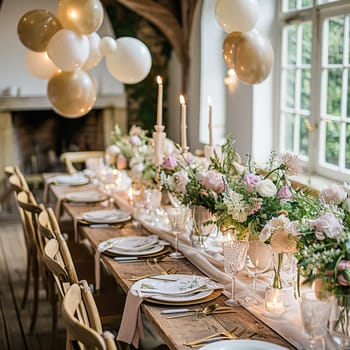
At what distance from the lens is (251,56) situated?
3.74 meters

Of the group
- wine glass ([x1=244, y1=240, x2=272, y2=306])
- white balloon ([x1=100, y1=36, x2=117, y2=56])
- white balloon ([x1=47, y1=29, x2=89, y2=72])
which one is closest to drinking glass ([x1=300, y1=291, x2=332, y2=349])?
wine glass ([x1=244, y1=240, x2=272, y2=306])

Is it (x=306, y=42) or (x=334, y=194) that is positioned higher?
(x=306, y=42)

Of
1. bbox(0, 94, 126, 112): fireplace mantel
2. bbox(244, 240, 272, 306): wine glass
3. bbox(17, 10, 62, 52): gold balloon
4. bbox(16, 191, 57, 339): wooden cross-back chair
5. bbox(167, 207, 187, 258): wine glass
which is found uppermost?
bbox(17, 10, 62, 52): gold balloon

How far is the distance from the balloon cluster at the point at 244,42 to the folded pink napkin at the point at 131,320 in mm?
1814

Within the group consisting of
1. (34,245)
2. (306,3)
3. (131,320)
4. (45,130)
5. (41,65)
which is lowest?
(34,245)

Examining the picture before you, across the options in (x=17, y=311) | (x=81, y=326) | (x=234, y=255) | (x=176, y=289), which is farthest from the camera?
(x=17, y=311)

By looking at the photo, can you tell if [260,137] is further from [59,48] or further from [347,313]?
[347,313]

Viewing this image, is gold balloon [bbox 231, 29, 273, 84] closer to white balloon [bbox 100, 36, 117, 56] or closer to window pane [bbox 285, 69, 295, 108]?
white balloon [bbox 100, 36, 117, 56]

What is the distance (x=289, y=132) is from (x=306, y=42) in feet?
2.48

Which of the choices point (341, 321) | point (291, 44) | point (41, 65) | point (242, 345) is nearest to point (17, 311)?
point (41, 65)

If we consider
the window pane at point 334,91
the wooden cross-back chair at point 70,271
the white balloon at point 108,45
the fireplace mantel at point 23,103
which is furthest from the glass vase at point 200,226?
the fireplace mantel at point 23,103

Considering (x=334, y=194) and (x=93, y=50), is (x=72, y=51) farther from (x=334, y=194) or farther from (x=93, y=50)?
(x=334, y=194)

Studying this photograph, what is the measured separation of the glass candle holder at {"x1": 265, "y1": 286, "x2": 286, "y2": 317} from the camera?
2252 millimetres

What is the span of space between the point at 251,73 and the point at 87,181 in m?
1.69
